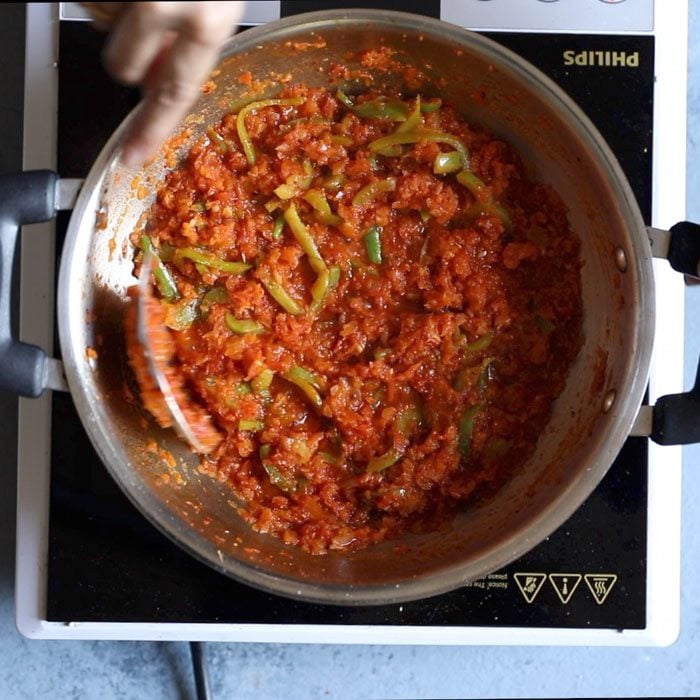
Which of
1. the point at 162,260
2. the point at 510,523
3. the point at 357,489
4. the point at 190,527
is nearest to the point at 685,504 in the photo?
the point at 510,523

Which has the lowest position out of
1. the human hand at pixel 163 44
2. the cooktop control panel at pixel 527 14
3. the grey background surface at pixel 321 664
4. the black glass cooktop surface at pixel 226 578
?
the grey background surface at pixel 321 664

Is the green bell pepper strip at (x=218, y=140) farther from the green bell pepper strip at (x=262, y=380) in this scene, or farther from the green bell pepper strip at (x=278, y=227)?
the green bell pepper strip at (x=262, y=380)

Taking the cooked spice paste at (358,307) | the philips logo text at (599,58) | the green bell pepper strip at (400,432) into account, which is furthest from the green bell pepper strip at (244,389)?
the philips logo text at (599,58)

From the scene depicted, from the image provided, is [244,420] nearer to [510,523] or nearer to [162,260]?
[162,260]

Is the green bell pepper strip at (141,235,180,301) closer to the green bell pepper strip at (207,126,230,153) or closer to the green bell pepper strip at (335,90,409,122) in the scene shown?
the green bell pepper strip at (207,126,230,153)

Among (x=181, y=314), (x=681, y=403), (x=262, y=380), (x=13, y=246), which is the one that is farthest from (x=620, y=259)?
(x=13, y=246)

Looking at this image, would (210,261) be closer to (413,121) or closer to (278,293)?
(278,293)
